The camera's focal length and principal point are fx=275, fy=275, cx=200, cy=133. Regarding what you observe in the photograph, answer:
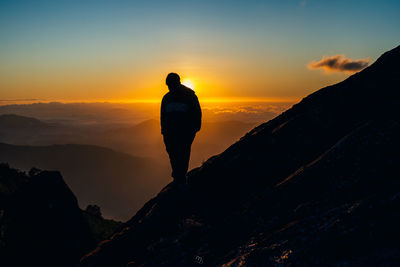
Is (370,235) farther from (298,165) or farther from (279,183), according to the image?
(298,165)

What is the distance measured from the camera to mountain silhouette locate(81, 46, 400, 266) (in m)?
5.44

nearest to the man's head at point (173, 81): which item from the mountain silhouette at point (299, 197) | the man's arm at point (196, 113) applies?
the man's arm at point (196, 113)

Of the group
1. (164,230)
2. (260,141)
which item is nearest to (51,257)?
(164,230)

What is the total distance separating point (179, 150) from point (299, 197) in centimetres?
552

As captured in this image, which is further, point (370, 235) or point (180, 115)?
point (180, 115)

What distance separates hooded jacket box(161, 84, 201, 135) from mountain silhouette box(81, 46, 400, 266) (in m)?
2.14

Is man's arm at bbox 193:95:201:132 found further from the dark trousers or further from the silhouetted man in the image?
the dark trousers

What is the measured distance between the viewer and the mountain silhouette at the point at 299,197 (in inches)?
214

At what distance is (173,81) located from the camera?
10.8 meters

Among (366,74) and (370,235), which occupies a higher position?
(366,74)

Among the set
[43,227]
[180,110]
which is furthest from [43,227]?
[180,110]

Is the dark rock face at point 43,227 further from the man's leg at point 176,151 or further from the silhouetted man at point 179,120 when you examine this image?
the silhouetted man at point 179,120

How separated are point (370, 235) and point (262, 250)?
2.12 metres

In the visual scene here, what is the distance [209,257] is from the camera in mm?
7148
